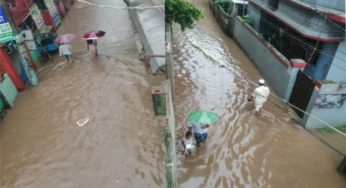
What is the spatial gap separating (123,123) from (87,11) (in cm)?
1622

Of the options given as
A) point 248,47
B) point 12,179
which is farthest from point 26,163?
point 248,47

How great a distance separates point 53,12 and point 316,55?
1653 cm

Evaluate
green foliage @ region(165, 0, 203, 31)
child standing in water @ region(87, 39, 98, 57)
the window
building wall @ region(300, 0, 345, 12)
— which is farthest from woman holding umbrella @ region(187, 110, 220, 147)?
the window

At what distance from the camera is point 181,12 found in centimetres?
1185

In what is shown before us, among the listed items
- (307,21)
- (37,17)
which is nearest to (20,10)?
(37,17)

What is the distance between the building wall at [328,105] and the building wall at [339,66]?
7.21 ft

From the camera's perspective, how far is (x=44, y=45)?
13.9 m

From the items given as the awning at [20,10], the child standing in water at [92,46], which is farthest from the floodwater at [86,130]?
the awning at [20,10]

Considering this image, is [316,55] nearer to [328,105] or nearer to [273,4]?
[328,105]

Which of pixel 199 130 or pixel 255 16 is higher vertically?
pixel 255 16

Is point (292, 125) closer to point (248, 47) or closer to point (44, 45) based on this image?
point (248, 47)

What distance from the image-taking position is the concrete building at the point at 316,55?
8695 millimetres

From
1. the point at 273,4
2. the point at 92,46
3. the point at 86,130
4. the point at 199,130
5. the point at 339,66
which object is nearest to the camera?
the point at 199,130

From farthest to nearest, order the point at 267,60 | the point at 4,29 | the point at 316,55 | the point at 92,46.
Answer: the point at 92,46, the point at 267,60, the point at 316,55, the point at 4,29
